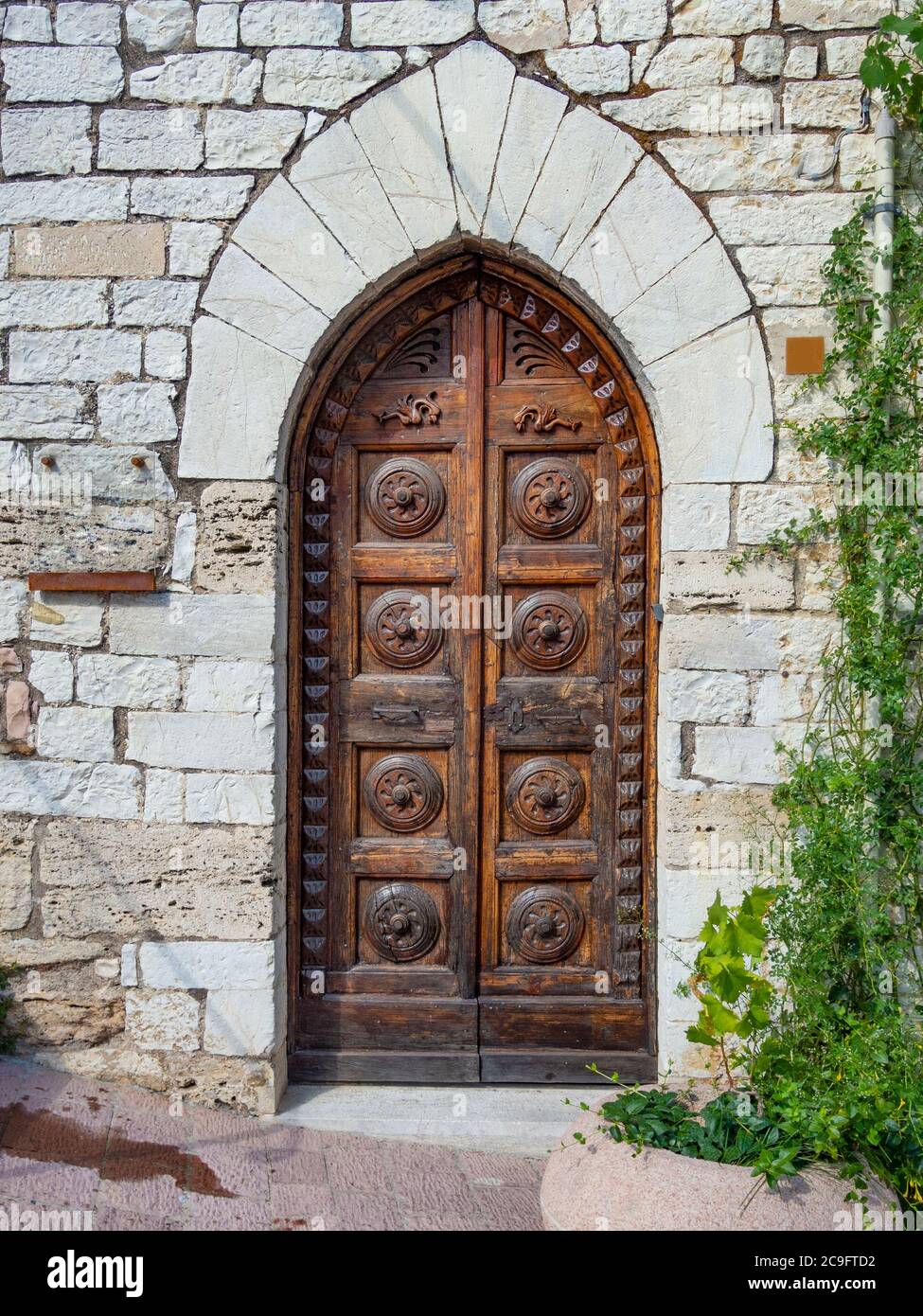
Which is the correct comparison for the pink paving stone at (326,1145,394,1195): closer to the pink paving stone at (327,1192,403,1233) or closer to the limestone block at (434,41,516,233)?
the pink paving stone at (327,1192,403,1233)

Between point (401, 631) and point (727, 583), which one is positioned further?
point (401, 631)

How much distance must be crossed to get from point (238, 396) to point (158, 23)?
120 cm

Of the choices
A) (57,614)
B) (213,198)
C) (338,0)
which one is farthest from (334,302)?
(57,614)

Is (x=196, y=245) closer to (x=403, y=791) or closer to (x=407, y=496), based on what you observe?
(x=407, y=496)

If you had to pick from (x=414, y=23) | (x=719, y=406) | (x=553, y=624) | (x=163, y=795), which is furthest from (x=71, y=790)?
(x=414, y=23)

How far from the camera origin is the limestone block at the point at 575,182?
2867mm

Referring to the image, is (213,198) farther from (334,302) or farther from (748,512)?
(748,512)

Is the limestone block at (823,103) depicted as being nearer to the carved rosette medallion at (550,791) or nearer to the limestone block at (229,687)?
the carved rosette medallion at (550,791)

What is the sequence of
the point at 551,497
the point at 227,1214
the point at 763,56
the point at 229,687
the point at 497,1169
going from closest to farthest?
the point at 227,1214 < the point at 497,1169 < the point at 763,56 < the point at 229,687 < the point at 551,497

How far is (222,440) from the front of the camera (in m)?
2.95

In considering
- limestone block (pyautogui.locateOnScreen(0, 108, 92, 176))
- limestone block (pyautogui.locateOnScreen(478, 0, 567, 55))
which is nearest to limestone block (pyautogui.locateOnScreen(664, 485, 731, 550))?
limestone block (pyautogui.locateOnScreen(478, 0, 567, 55))

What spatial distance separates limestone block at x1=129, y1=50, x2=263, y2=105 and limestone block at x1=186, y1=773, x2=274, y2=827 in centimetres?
212

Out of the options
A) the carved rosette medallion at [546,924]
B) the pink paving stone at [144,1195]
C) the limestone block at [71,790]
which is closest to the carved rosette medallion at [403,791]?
the carved rosette medallion at [546,924]

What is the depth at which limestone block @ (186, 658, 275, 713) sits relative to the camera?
2.95 m
